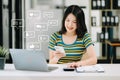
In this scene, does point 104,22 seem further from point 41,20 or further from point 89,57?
point 89,57

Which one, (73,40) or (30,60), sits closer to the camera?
(30,60)

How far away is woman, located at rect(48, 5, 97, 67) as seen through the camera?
9.67 feet

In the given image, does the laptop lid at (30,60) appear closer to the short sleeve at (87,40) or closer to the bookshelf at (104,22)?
the short sleeve at (87,40)

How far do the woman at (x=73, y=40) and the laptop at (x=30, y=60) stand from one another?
0.60 meters

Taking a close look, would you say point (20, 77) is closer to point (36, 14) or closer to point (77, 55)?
point (77, 55)

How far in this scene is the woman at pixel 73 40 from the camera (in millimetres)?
2947

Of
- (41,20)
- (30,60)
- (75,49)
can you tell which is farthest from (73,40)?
(41,20)

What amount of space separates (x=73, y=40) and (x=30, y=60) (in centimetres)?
84

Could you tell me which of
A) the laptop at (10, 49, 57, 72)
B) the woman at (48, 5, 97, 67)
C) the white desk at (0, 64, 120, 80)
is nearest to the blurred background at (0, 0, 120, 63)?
the woman at (48, 5, 97, 67)

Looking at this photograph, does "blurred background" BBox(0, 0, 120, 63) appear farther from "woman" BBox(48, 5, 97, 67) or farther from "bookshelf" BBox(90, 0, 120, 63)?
"woman" BBox(48, 5, 97, 67)

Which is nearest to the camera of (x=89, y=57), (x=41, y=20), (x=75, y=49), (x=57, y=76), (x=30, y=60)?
(x=57, y=76)

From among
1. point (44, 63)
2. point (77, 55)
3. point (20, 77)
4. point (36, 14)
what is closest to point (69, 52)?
point (77, 55)

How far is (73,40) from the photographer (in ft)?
9.91

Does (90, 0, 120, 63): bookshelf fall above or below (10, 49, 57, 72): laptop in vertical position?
above
